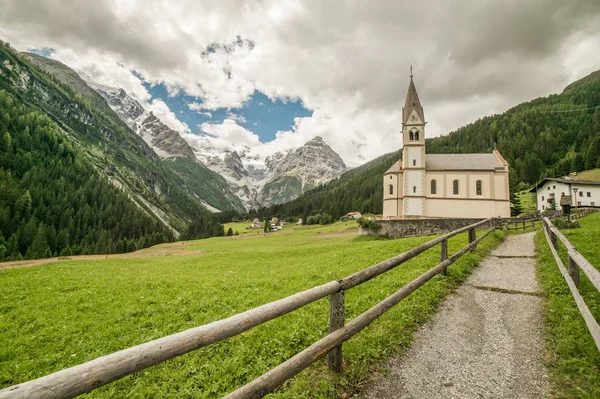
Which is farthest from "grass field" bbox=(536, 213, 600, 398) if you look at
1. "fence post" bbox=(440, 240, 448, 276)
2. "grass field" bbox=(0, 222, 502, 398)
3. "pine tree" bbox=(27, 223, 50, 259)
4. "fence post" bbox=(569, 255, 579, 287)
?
"pine tree" bbox=(27, 223, 50, 259)

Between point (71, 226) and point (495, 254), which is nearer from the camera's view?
point (495, 254)

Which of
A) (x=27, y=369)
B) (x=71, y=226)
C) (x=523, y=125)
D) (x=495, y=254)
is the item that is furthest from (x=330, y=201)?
(x=27, y=369)

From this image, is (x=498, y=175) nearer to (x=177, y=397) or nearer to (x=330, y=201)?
(x=177, y=397)

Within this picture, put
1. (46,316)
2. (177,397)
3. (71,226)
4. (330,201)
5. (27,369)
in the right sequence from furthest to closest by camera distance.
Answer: (330,201), (71,226), (46,316), (27,369), (177,397)

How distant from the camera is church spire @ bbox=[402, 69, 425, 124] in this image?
56938 millimetres

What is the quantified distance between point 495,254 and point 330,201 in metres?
151

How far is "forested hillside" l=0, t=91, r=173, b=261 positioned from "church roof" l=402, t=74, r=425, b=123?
111 meters

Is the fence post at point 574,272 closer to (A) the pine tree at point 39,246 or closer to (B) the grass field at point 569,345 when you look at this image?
(B) the grass field at point 569,345

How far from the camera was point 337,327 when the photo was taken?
5211mm

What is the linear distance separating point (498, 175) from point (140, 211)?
182m

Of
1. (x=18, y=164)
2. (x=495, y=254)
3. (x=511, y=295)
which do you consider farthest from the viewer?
(x=18, y=164)

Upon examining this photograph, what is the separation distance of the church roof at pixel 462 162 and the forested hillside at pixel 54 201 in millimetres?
112578

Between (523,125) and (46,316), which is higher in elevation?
(523,125)

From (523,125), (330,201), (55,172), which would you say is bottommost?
(330,201)
